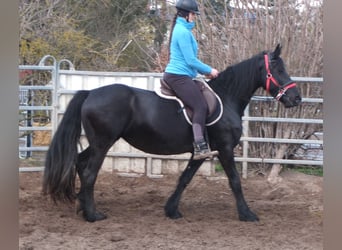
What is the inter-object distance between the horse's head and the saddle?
612 mm

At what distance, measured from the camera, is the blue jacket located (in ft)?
15.0

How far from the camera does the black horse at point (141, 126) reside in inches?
181

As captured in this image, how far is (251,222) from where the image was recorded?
4766mm

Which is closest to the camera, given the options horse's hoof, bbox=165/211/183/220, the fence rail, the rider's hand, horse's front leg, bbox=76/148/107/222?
horse's front leg, bbox=76/148/107/222

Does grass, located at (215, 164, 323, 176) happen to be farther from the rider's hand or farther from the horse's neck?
the rider's hand

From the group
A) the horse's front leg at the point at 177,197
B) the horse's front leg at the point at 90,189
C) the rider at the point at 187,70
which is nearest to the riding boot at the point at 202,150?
the rider at the point at 187,70

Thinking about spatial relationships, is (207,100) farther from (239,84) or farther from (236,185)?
(236,185)

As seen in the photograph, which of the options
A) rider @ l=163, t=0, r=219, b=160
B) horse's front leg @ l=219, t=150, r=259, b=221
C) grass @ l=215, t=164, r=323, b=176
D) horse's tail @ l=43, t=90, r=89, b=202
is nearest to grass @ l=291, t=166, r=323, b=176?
grass @ l=215, t=164, r=323, b=176

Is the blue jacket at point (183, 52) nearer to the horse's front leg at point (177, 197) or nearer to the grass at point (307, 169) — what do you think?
the horse's front leg at point (177, 197)

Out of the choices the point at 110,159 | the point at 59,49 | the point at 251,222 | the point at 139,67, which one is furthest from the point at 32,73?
the point at 139,67

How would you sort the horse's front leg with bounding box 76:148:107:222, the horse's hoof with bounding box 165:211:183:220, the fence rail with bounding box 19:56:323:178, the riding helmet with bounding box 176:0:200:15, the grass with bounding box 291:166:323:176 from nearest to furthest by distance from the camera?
1. the riding helmet with bounding box 176:0:200:15
2. the horse's front leg with bounding box 76:148:107:222
3. the horse's hoof with bounding box 165:211:183:220
4. the fence rail with bounding box 19:56:323:178
5. the grass with bounding box 291:166:323:176

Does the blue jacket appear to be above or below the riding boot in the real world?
above
